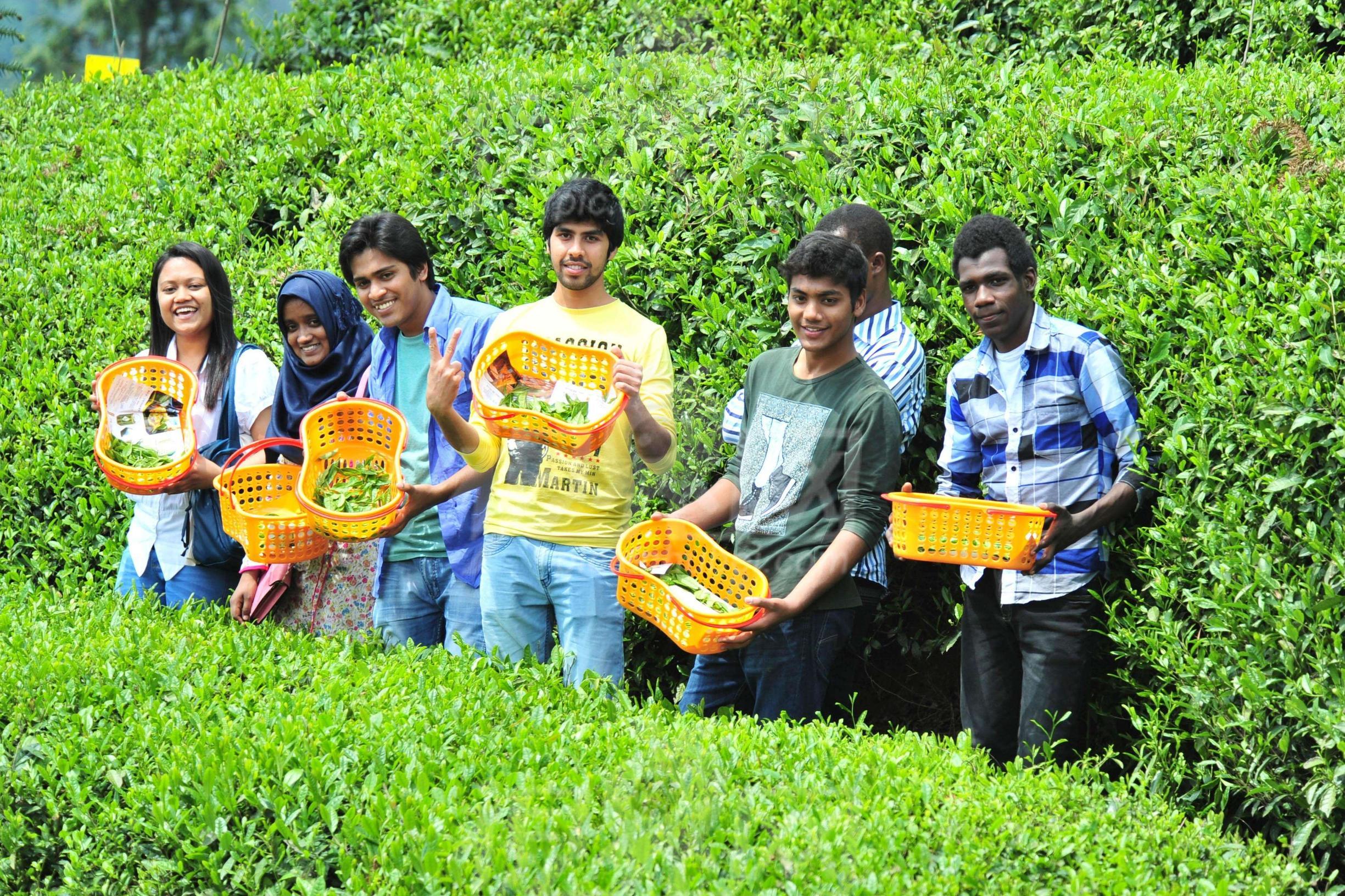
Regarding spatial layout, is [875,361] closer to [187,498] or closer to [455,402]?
[455,402]

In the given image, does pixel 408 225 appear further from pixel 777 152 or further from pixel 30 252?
pixel 30 252

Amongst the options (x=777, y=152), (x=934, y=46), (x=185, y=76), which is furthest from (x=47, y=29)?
(x=777, y=152)

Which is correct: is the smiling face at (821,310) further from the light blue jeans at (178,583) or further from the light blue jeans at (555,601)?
the light blue jeans at (178,583)

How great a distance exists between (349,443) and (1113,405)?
249cm

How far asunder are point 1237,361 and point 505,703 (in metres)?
2.35

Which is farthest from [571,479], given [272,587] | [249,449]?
[272,587]

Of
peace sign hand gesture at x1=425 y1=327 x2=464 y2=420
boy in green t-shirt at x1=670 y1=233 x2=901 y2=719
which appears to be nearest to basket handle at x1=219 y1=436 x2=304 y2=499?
peace sign hand gesture at x1=425 y1=327 x2=464 y2=420

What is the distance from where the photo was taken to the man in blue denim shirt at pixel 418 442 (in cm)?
468

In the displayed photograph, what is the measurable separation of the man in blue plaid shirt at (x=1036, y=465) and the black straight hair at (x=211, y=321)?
2870 millimetres

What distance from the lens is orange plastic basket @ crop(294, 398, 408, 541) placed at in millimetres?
4457

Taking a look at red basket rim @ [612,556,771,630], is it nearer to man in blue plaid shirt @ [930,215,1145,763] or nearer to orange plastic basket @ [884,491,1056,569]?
orange plastic basket @ [884,491,1056,569]

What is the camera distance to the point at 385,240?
15.6ft

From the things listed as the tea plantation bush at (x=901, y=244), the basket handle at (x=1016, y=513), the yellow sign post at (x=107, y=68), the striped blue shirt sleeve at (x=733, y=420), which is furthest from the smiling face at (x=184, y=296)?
the yellow sign post at (x=107, y=68)

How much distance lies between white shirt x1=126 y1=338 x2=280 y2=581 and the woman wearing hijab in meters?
0.18
